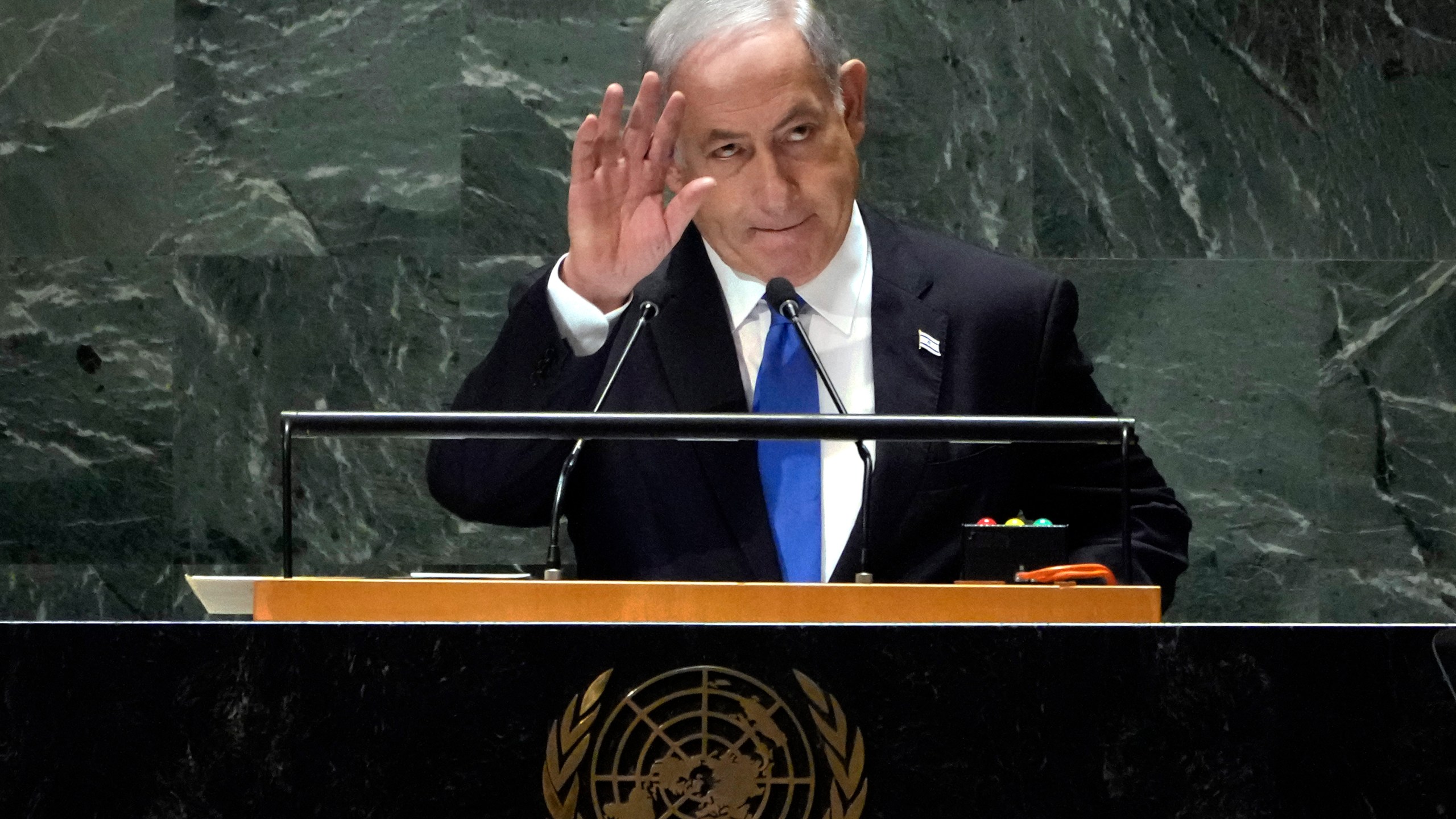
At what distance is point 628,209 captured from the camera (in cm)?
276

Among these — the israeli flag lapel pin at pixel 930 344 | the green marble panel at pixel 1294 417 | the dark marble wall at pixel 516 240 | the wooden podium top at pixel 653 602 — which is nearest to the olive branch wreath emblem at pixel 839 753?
the wooden podium top at pixel 653 602

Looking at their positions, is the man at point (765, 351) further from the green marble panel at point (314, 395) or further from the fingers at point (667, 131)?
the green marble panel at point (314, 395)

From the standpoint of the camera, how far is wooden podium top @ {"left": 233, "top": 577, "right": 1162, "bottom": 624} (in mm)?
1787

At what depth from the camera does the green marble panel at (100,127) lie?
4215 mm

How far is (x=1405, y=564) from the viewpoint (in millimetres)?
4180

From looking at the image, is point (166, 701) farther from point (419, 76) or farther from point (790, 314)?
point (419, 76)

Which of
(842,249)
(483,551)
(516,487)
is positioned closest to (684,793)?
(516,487)

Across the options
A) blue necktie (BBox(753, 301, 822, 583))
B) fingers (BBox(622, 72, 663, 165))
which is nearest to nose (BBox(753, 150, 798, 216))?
blue necktie (BBox(753, 301, 822, 583))

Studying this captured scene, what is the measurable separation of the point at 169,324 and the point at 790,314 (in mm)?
2231

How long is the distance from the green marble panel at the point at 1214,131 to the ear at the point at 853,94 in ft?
3.61

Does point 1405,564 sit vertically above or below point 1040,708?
above

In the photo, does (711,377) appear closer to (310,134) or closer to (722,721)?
(722,721)

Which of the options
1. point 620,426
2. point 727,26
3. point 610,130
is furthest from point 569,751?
point 727,26

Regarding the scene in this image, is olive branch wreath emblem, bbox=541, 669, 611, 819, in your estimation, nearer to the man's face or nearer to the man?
the man
